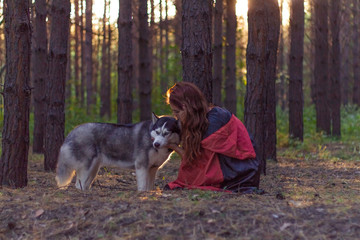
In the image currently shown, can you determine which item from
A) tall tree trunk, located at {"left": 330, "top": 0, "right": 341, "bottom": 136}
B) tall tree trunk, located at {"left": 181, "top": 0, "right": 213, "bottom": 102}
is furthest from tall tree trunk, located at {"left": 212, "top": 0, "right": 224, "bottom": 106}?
tall tree trunk, located at {"left": 181, "top": 0, "right": 213, "bottom": 102}

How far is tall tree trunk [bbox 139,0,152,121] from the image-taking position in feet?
56.7

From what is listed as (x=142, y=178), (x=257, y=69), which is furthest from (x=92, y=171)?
(x=257, y=69)

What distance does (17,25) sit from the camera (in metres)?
7.25

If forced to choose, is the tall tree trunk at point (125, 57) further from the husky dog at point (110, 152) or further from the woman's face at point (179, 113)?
the woman's face at point (179, 113)

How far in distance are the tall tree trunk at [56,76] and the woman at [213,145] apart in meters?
4.17

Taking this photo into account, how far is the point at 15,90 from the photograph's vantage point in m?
7.26

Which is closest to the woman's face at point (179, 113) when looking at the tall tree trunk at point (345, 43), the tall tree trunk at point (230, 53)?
the tall tree trunk at point (230, 53)

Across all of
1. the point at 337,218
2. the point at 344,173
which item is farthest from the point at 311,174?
the point at 337,218

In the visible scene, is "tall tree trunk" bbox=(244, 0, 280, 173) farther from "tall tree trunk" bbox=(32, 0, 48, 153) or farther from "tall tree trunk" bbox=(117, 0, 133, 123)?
"tall tree trunk" bbox=(32, 0, 48, 153)

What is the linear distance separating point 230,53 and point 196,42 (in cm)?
1108

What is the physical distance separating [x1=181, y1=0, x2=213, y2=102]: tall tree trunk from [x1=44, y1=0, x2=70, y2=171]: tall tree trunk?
10.9 feet

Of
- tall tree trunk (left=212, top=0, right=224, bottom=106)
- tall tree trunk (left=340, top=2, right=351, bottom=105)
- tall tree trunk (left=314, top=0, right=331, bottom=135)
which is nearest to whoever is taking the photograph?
tall tree trunk (left=212, top=0, right=224, bottom=106)

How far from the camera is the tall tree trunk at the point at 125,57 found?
12984mm

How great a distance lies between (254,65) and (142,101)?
31.4ft
